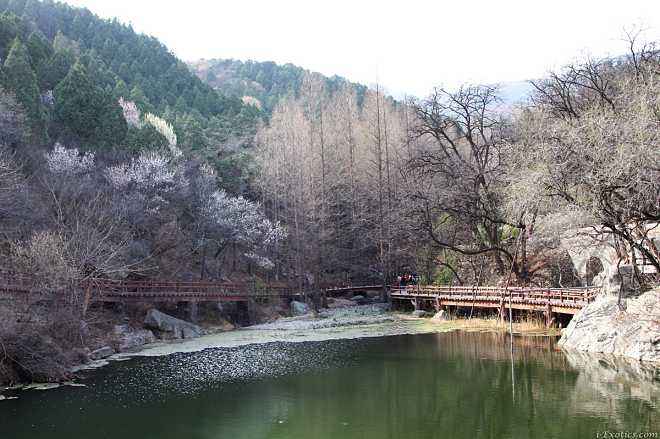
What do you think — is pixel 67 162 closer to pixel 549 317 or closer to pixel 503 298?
pixel 503 298

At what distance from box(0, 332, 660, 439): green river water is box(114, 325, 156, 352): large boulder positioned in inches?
131

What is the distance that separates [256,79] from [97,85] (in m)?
55.5

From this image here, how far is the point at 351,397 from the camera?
14.3 meters

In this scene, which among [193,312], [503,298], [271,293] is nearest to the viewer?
[503,298]

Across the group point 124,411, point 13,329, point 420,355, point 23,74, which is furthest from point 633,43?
point 23,74

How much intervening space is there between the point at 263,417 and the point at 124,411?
11.0ft

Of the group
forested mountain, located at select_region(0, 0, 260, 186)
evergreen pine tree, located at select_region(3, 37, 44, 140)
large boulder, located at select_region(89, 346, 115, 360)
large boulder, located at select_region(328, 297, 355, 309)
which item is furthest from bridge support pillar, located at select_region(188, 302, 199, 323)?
evergreen pine tree, located at select_region(3, 37, 44, 140)

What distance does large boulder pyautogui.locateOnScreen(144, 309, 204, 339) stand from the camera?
25.1 meters

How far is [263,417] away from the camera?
1267cm

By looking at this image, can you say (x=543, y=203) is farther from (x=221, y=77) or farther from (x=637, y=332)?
(x=221, y=77)

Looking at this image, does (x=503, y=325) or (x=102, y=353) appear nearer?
(x=102, y=353)

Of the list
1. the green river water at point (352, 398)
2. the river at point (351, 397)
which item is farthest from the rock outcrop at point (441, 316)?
the green river water at point (352, 398)

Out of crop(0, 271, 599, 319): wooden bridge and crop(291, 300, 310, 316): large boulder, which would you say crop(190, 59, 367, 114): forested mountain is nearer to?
crop(291, 300, 310, 316): large boulder

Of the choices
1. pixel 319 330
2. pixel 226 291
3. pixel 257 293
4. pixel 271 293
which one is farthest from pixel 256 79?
pixel 319 330
